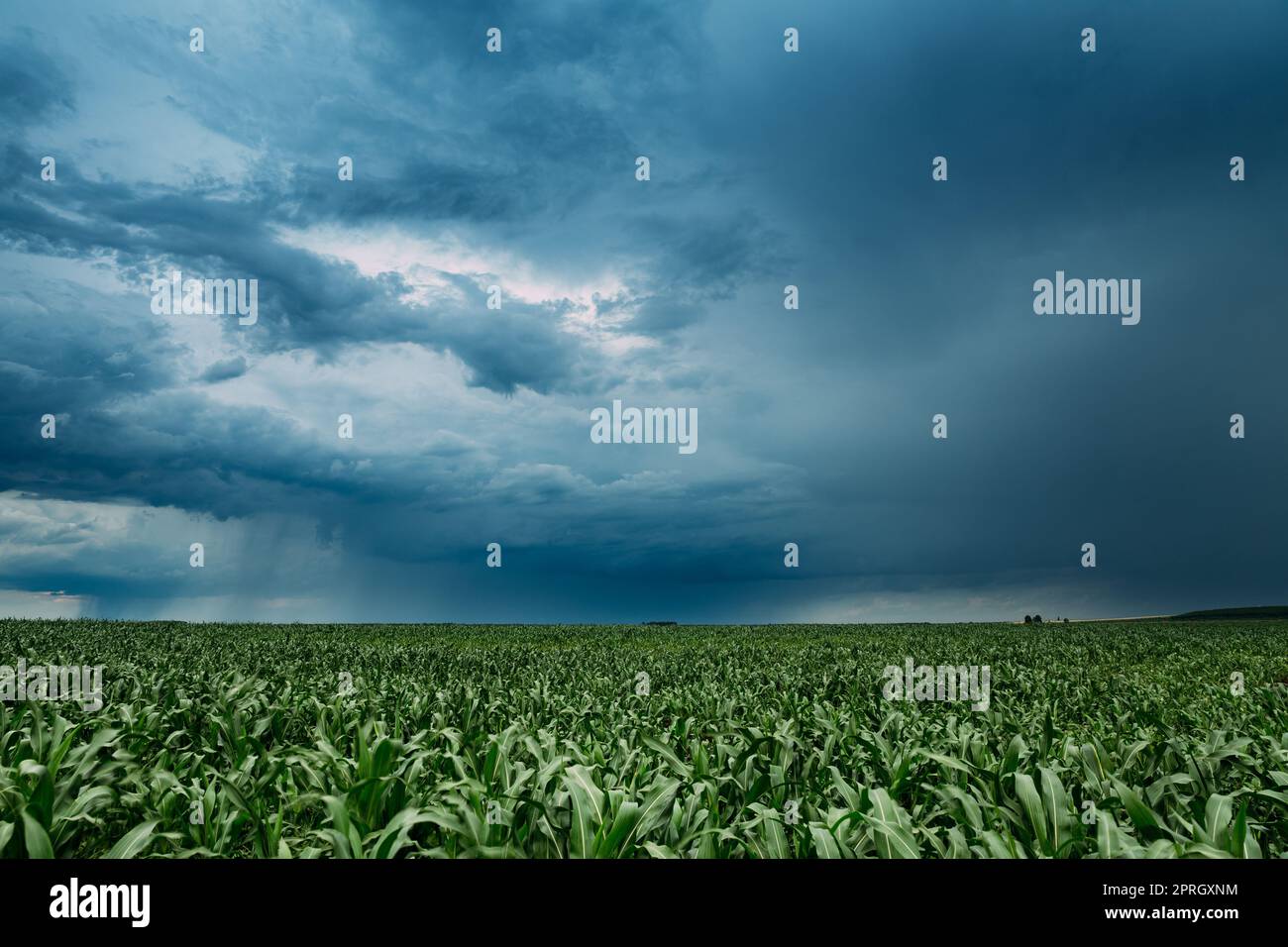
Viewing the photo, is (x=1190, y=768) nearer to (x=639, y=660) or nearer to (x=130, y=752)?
(x=130, y=752)

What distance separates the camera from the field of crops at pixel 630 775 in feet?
12.1

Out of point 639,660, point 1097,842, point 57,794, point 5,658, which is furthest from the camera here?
point 639,660

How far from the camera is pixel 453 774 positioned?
506cm

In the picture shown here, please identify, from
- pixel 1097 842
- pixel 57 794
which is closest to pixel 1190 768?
pixel 1097 842

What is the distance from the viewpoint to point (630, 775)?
17.2 feet

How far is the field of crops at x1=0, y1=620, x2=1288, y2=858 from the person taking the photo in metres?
3.69

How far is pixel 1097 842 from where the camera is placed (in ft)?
11.7
